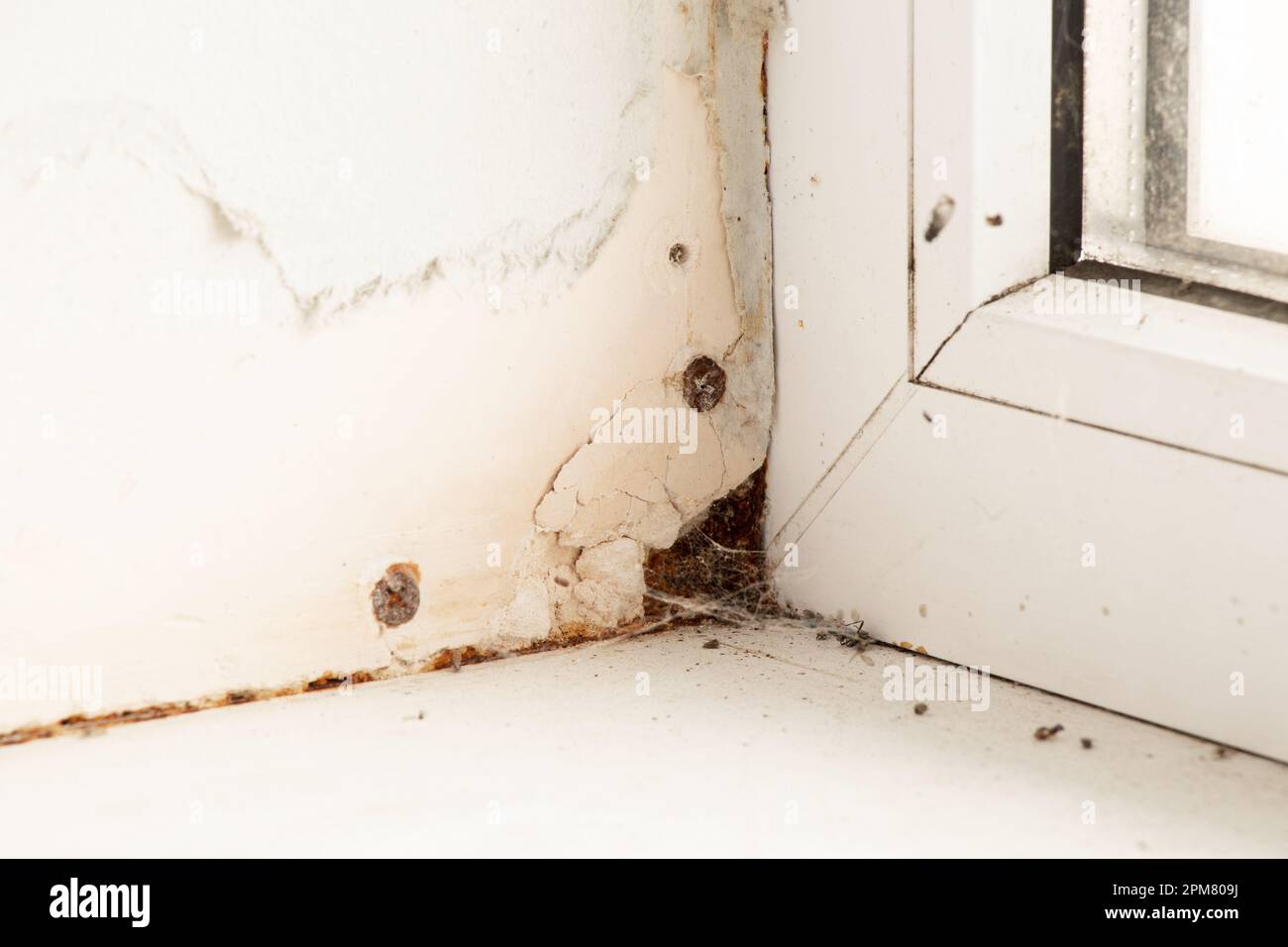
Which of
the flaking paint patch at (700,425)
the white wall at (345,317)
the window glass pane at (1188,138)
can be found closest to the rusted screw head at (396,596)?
the white wall at (345,317)

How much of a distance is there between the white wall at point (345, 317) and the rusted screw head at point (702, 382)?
19mm

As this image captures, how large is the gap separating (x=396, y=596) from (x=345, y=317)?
396 millimetres

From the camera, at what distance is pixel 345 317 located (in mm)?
1729

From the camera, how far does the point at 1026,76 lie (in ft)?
5.51

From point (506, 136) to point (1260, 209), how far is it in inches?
39.4

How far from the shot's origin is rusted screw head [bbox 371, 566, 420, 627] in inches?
71.7

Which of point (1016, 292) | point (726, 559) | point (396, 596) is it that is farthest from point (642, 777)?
point (1016, 292)

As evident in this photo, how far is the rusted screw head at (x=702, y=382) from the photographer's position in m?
2.00

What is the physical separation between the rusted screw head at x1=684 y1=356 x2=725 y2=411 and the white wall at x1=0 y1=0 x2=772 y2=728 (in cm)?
2

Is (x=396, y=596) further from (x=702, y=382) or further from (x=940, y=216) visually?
(x=940, y=216)

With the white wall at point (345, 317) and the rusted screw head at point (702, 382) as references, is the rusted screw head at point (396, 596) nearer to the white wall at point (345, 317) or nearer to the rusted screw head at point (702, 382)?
the white wall at point (345, 317)

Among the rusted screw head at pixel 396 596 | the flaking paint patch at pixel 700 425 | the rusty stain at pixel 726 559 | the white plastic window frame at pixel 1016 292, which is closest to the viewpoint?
the white plastic window frame at pixel 1016 292

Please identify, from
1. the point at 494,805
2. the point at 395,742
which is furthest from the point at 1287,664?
the point at 395,742
